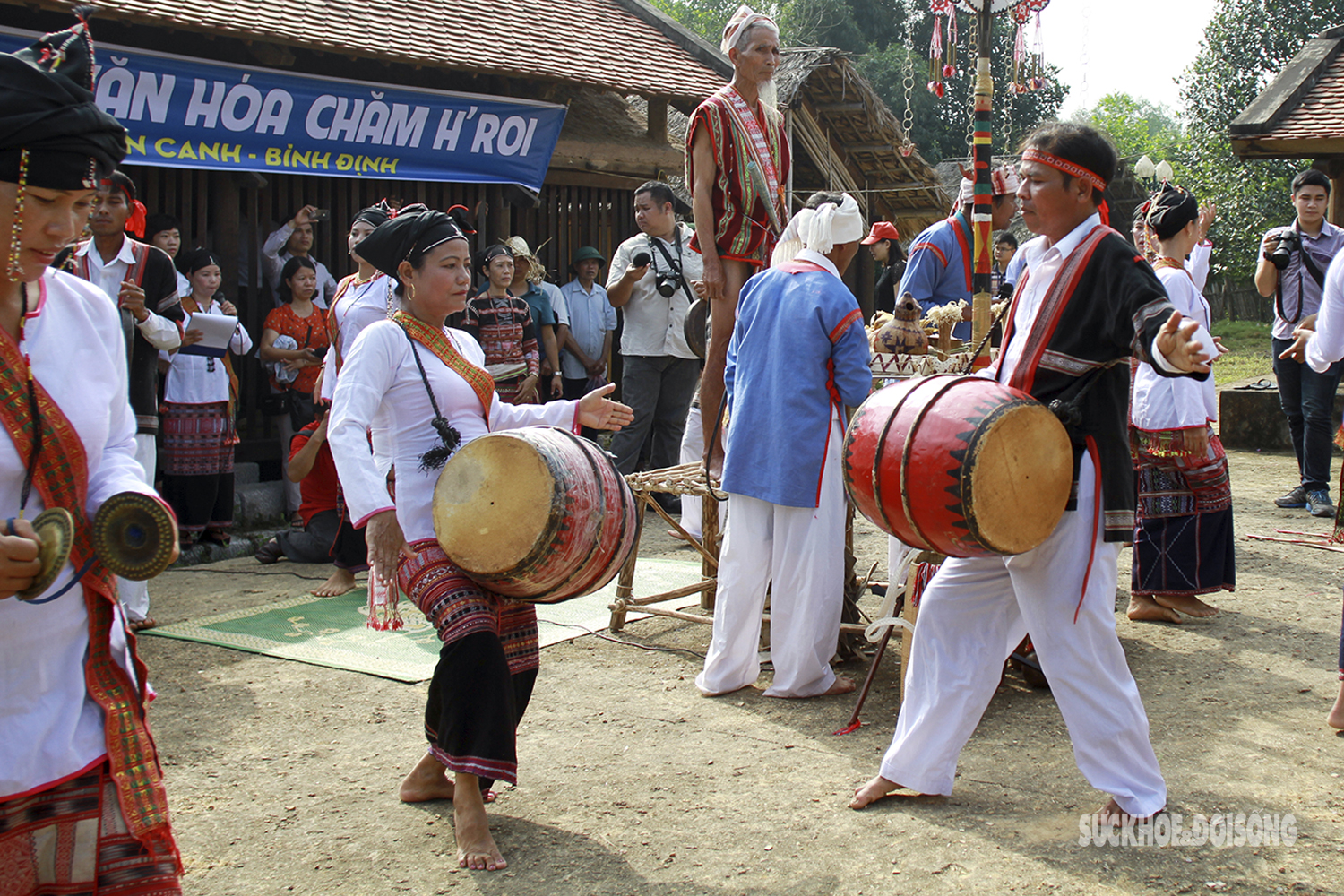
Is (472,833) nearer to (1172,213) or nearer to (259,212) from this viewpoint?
(1172,213)

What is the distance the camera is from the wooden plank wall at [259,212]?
8000 mm

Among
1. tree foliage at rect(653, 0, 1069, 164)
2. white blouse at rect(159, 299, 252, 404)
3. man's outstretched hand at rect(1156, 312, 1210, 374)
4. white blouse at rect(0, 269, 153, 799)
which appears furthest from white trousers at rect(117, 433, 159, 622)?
tree foliage at rect(653, 0, 1069, 164)

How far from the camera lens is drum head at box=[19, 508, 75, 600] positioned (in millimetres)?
1771

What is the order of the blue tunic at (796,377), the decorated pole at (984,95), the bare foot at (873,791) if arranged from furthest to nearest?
the decorated pole at (984,95) < the blue tunic at (796,377) < the bare foot at (873,791)

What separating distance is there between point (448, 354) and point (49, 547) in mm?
1688

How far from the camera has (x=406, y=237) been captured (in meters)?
3.34

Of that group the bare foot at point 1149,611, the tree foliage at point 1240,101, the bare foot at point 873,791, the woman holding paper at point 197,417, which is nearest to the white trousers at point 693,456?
the bare foot at point 1149,611

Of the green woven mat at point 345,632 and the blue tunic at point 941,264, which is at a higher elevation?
the blue tunic at point 941,264

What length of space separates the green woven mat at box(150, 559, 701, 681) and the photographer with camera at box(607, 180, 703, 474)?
7.62 ft

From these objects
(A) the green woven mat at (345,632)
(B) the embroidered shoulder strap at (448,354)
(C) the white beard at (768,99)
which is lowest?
(A) the green woven mat at (345,632)

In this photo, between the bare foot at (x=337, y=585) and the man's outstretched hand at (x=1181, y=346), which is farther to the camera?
the bare foot at (x=337, y=585)

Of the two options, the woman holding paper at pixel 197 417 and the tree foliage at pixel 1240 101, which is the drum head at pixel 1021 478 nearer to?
the woman holding paper at pixel 197 417

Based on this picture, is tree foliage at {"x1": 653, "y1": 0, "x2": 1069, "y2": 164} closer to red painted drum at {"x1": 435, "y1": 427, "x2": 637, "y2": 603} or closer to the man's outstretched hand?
the man's outstretched hand

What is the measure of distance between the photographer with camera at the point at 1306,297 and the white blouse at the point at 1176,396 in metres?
3.21
